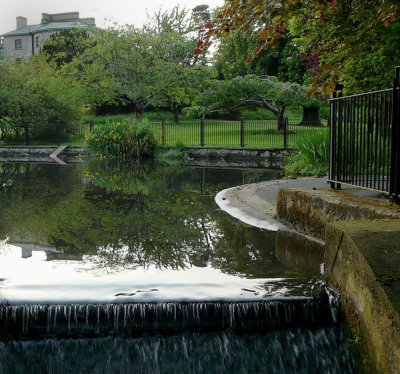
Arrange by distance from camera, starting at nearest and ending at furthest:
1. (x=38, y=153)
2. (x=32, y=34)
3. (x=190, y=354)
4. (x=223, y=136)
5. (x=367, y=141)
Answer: (x=190, y=354)
(x=367, y=141)
(x=38, y=153)
(x=223, y=136)
(x=32, y=34)

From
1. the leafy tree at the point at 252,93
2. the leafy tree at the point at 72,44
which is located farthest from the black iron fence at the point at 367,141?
the leafy tree at the point at 72,44

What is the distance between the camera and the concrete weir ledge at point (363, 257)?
4.00 meters

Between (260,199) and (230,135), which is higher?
(230,135)

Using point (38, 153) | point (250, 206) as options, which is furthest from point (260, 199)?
point (38, 153)

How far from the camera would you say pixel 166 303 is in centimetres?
483

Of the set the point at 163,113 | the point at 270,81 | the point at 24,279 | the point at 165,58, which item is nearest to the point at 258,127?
the point at 270,81

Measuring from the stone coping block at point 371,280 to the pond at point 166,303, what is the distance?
225 millimetres

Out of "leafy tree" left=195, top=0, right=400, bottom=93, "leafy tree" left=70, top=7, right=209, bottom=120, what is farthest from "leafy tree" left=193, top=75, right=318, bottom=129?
"leafy tree" left=195, top=0, right=400, bottom=93

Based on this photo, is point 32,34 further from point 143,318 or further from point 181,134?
point 143,318

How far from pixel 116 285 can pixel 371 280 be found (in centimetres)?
228

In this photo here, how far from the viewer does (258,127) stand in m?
30.5

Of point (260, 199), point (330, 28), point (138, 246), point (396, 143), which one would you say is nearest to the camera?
point (396, 143)

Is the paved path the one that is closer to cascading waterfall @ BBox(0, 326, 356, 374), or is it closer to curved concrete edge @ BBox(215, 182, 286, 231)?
curved concrete edge @ BBox(215, 182, 286, 231)

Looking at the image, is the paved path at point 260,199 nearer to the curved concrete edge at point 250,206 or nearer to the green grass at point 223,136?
the curved concrete edge at point 250,206
